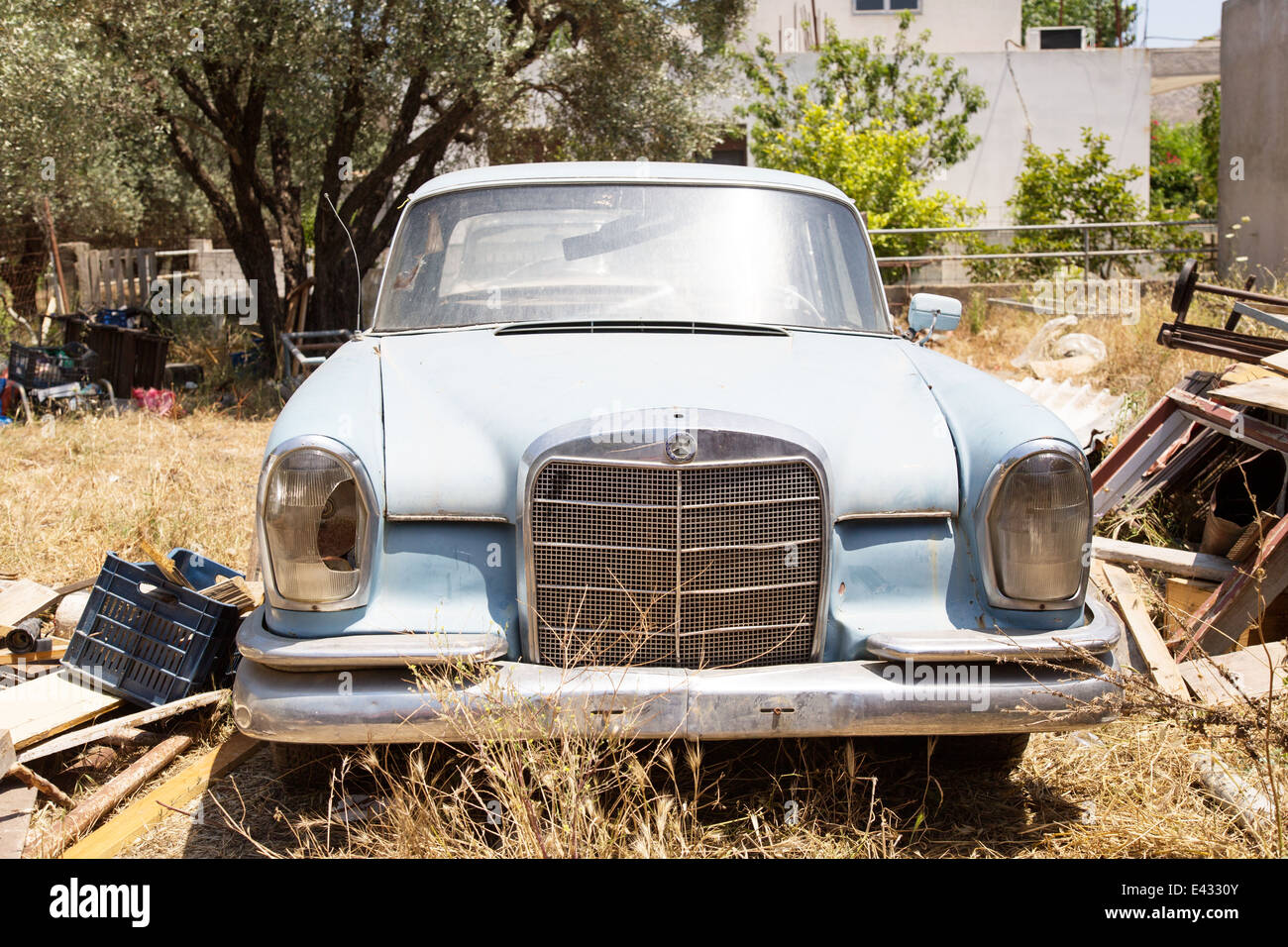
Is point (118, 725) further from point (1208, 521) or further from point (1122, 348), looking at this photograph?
point (1122, 348)

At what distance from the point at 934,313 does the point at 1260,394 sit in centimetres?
141

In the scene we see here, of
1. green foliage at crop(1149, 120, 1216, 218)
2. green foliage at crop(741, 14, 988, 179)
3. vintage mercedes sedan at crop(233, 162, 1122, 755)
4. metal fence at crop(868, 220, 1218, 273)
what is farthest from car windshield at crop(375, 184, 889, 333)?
green foliage at crop(1149, 120, 1216, 218)

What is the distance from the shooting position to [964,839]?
317 centimetres

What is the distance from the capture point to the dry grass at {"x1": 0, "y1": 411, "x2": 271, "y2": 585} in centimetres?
561

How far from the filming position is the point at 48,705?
3795 millimetres

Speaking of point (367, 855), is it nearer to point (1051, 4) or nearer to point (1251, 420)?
point (1251, 420)

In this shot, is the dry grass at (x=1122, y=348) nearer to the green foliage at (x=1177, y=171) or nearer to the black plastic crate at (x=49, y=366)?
the black plastic crate at (x=49, y=366)

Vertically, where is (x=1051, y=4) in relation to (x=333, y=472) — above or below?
above

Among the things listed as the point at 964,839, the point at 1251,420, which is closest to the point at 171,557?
the point at 964,839

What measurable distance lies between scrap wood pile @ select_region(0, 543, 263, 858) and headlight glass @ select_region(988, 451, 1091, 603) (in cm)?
242

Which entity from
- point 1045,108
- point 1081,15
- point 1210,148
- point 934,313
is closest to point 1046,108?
point 1045,108

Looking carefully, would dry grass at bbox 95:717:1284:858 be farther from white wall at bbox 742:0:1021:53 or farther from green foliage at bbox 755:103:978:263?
white wall at bbox 742:0:1021:53

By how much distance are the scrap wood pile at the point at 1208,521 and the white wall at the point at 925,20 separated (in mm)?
18049

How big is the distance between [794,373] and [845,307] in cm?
85
